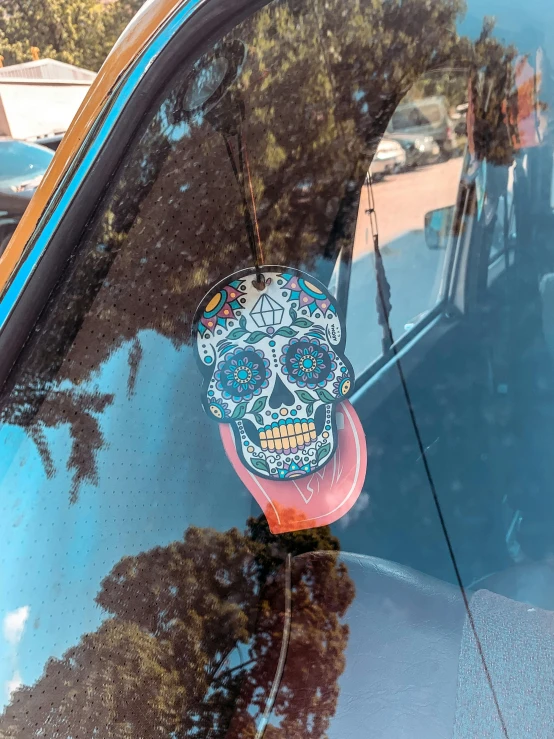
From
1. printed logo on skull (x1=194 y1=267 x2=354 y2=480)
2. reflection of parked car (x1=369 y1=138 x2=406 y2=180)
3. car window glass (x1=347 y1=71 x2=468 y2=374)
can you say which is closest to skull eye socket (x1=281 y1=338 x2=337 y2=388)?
printed logo on skull (x1=194 y1=267 x2=354 y2=480)

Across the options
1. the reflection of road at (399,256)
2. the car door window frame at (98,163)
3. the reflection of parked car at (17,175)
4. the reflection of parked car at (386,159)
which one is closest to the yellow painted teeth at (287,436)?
the reflection of road at (399,256)

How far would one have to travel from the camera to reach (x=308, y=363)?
1.04 metres

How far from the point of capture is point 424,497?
1241mm

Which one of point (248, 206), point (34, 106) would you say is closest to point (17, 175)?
point (248, 206)

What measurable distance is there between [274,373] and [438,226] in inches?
32.3

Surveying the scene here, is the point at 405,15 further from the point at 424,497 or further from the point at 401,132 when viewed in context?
the point at 424,497

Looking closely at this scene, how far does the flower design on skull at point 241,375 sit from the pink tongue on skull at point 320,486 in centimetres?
7

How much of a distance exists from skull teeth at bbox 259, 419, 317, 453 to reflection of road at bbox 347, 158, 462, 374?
0.18m

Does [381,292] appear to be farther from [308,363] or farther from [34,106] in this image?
[34,106]

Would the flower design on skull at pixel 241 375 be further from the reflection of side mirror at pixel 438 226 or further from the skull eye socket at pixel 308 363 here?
the reflection of side mirror at pixel 438 226

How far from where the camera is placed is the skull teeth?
1.05 meters

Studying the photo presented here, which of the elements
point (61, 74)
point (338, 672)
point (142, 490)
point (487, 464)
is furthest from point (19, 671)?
point (61, 74)

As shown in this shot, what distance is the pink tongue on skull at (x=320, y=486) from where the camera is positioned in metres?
1.08

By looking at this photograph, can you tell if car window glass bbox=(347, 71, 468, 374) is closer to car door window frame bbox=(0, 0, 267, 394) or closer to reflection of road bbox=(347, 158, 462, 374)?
reflection of road bbox=(347, 158, 462, 374)
